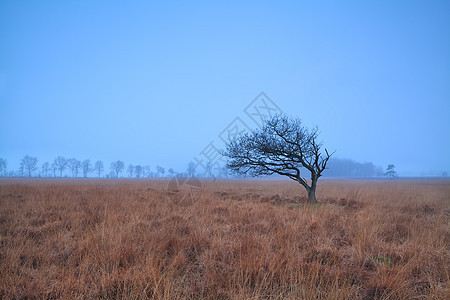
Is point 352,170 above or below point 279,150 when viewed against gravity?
below

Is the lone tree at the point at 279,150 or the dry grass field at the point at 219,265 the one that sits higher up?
the lone tree at the point at 279,150

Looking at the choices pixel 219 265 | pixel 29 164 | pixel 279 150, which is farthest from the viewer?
pixel 29 164

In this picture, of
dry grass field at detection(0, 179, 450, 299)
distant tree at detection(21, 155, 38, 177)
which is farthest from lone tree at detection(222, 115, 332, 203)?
distant tree at detection(21, 155, 38, 177)

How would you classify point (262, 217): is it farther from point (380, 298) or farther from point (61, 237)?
point (61, 237)

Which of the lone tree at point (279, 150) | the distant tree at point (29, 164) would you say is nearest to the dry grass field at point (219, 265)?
the lone tree at point (279, 150)

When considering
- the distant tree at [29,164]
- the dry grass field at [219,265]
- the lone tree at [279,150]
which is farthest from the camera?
the distant tree at [29,164]

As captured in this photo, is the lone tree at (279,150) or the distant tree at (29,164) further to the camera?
the distant tree at (29,164)

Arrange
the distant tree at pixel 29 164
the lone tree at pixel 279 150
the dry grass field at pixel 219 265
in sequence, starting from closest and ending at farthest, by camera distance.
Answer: the dry grass field at pixel 219 265, the lone tree at pixel 279 150, the distant tree at pixel 29 164

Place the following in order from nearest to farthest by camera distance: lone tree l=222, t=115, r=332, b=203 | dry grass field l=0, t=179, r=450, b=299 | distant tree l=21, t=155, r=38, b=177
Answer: dry grass field l=0, t=179, r=450, b=299
lone tree l=222, t=115, r=332, b=203
distant tree l=21, t=155, r=38, b=177

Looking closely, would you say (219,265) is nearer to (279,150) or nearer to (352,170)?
(279,150)

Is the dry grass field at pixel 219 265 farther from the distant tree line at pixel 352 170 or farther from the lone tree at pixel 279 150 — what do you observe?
the distant tree line at pixel 352 170

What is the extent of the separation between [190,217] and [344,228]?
4.90 m

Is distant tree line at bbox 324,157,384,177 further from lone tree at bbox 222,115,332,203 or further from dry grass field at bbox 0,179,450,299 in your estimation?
dry grass field at bbox 0,179,450,299

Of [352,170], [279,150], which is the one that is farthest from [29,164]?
[352,170]
